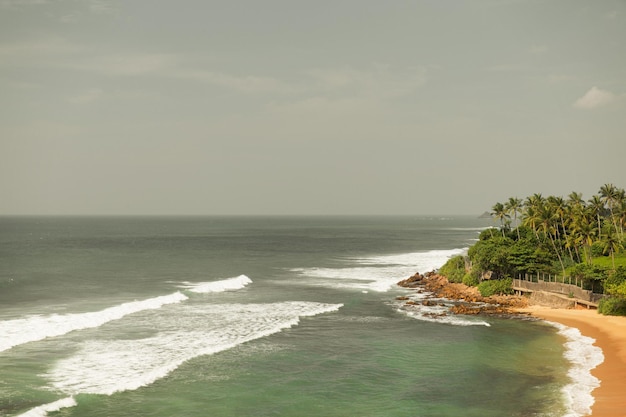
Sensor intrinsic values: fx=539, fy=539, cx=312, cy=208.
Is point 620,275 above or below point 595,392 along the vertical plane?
above

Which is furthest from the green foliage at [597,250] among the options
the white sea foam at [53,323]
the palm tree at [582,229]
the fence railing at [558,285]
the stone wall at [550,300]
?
the white sea foam at [53,323]

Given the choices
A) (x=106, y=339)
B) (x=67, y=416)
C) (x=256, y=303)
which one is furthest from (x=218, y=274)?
(x=67, y=416)

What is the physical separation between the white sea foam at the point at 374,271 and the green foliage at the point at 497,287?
13970 millimetres

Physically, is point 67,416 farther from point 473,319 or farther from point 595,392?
point 473,319

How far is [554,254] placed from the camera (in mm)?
80125

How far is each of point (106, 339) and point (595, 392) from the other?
34.5 m

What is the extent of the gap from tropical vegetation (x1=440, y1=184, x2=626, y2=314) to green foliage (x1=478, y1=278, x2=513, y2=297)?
112 millimetres

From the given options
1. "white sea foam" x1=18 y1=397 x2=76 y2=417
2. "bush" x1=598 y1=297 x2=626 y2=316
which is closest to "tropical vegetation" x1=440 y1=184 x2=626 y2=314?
"bush" x1=598 y1=297 x2=626 y2=316

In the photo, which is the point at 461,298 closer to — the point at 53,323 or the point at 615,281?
the point at 615,281

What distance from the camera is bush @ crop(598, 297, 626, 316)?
49.6 metres

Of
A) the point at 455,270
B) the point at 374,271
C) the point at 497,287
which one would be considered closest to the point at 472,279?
the point at 455,270

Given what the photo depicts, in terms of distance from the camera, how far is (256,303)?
61.4 metres

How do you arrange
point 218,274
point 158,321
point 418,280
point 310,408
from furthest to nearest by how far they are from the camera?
1. point 218,274
2. point 418,280
3. point 158,321
4. point 310,408

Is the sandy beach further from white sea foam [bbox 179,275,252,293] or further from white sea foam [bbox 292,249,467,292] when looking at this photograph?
white sea foam [bbox 179,275,252,293]
